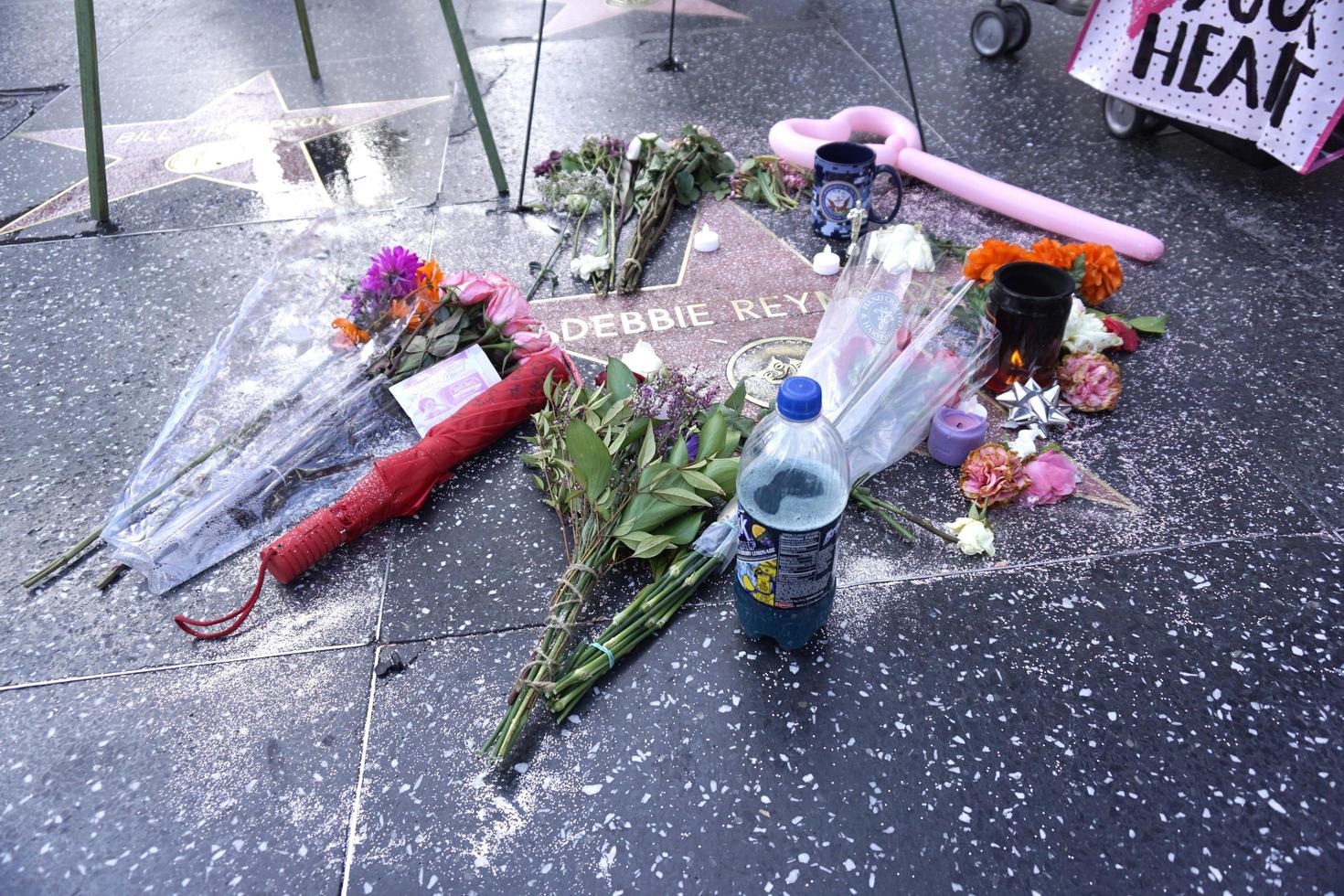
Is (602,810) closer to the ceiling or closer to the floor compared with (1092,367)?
closer to the floor

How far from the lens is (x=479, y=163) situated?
3.56 m

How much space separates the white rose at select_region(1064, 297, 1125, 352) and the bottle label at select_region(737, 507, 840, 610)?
1.12 m

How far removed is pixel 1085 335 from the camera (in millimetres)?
2197

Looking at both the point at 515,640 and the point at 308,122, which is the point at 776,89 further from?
the point at 515,640

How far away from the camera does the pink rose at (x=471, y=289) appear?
2.20m

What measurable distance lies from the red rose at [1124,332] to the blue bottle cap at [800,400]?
1341 mm

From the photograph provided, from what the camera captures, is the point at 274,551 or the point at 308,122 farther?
the point at 308,122

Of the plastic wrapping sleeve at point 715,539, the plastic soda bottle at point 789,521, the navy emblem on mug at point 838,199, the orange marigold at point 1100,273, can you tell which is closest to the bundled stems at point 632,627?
the plastic wrapping sleeve at point 715,539

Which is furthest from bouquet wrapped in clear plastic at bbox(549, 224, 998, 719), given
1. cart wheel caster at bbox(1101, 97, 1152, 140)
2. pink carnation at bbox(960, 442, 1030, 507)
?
cart wheel caster at bbox(1101, 97, 1152, 140)

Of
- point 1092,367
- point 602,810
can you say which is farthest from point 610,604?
point 1092,367

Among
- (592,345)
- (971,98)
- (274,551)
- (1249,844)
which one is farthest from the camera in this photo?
(971,98)

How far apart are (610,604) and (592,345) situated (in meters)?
0.95

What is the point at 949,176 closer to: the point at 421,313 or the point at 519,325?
the point at 519,325

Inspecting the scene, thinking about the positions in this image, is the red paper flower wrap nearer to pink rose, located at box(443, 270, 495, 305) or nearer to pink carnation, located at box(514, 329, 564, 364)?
pink carnation, located at box(514, 329, 564, 364)
